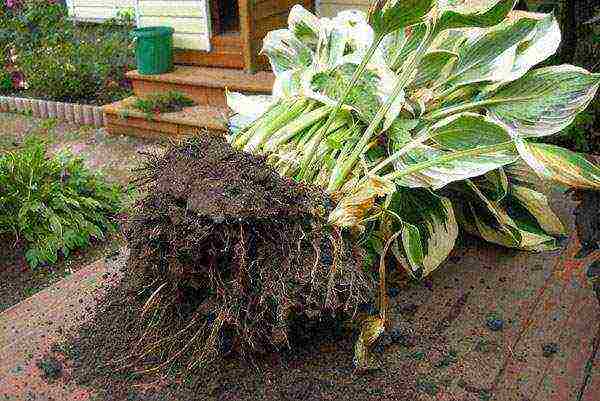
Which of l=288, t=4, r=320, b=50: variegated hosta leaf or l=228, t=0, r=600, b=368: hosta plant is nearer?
l=228, t=0, r=600, b=368: hosta plant

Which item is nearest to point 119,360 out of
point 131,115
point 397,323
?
point 397,323

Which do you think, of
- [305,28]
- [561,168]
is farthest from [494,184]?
[305,28]

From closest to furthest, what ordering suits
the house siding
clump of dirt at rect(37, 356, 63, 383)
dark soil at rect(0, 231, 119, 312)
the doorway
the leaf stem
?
1. clump of dirt at rect(37, 356, 63, 383)
2. the leaf stem
3. dark soil at rect(0, 231, 119, 312)
4. the house siding
5. the doorway

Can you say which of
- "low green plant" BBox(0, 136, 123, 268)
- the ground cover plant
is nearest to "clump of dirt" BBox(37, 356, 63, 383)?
"low green plant" BBox(0, 136, 123, 268)

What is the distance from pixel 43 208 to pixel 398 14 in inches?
80.8

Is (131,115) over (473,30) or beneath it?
beneath

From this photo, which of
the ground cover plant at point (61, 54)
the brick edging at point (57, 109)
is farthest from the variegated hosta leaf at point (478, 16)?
the ground cover plant at point (61, 54)

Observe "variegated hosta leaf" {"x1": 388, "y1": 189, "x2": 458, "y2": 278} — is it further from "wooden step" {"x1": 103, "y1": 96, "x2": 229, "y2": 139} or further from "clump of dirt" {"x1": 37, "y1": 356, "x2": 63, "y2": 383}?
"wooden step" {"x1": 103, "y1": 96, "x2": 229, "y2": 139}

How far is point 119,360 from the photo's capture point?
994 millimetres

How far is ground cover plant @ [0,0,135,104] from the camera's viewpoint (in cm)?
474

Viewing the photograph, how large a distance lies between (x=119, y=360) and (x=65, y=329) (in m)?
0.15

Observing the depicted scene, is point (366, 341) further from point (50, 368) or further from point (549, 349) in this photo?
point (50, 368)

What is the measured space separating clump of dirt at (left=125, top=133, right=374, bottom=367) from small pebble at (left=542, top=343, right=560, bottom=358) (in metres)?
0.30

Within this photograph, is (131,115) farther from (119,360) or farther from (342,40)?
(119,360)
